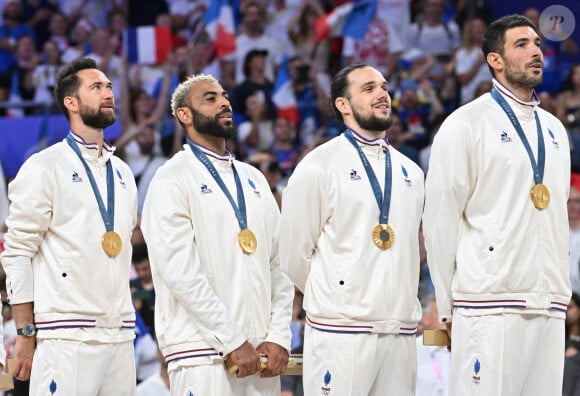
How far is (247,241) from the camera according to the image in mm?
6238

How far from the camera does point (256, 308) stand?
245 inches

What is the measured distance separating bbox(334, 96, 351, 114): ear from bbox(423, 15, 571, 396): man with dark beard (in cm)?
65

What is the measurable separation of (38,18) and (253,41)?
8.71 ft

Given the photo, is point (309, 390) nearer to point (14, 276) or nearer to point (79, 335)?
point (79, 335)

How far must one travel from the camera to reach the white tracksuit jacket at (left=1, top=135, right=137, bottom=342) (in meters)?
6.38

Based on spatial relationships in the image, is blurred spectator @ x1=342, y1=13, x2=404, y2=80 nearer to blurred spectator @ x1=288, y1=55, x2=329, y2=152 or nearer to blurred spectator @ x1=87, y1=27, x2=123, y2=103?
blurred spectator @ x1=288, y1=55, x2=329, y2=152

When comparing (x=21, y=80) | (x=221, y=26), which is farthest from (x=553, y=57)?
(x=21, y=80)

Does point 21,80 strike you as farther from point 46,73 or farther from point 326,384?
point 326,384

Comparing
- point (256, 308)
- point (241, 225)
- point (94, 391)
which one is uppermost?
A: point (241, 225)

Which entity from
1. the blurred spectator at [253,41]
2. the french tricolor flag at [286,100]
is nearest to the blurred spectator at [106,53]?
the blurred spectator at [253,41]

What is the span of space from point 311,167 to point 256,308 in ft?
2.48

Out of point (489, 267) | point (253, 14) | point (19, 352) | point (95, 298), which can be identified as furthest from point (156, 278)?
point (253, 14)

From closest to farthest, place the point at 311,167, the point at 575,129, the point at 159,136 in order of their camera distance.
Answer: the point at 311,167
the point at 575,129
the point at 159,136

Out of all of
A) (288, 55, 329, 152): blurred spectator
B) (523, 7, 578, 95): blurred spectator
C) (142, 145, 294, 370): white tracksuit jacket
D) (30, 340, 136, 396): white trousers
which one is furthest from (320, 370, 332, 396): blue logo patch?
(288, 55, 329, 152): blurred spectator
